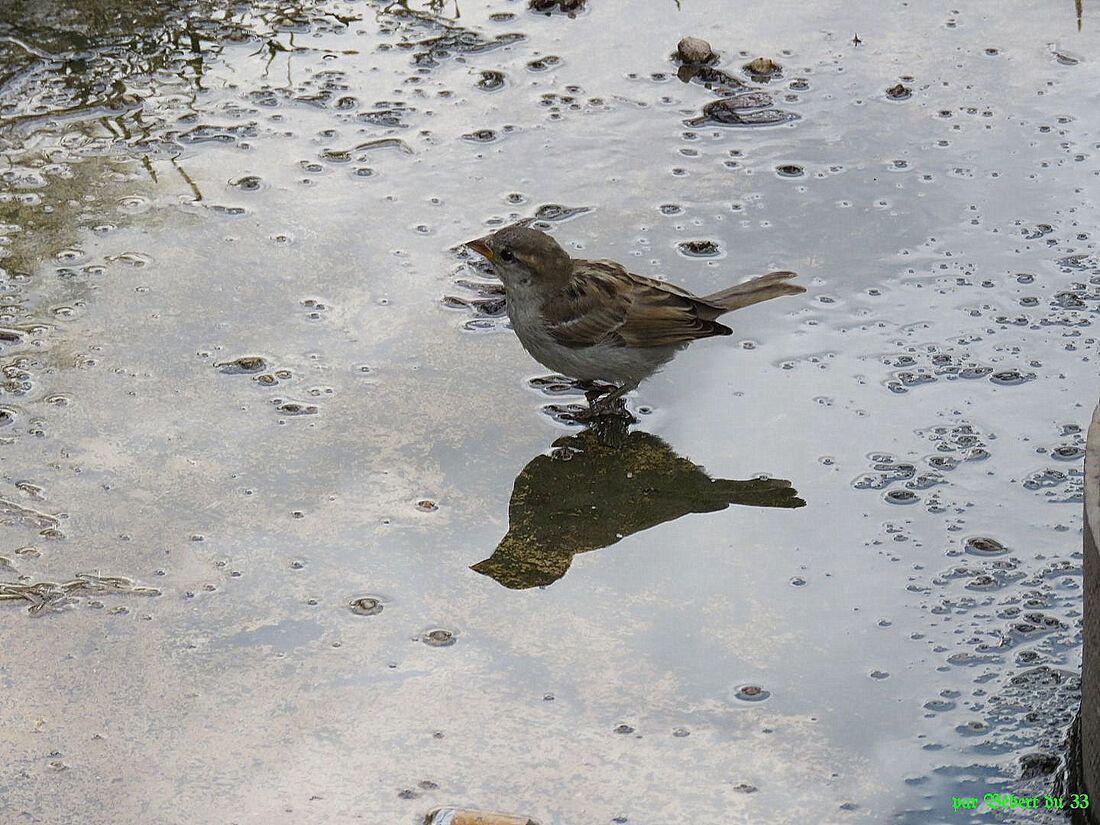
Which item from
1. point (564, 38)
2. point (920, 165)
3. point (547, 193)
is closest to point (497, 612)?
point (547, 193)

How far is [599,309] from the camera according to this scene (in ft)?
17.0

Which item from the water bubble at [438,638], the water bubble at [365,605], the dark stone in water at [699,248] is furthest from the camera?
the dark stone in water at [699,248]

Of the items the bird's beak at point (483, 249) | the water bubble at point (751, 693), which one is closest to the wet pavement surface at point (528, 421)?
the water bubble at point (751, 693)

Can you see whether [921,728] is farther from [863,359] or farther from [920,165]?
[920,165]

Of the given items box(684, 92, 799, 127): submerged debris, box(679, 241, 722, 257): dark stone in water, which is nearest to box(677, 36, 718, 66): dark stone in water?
box(684, 92, 799, 127): submerged debris

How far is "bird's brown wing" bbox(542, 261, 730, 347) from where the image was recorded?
16.9 feet

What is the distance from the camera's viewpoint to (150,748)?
3889 millimetres

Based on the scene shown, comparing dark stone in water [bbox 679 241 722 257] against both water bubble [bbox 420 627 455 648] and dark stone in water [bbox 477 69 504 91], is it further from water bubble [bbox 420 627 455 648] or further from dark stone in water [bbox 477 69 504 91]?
water bubble [bbox 420 627 455 648]

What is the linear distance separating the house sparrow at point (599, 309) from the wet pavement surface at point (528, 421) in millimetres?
229

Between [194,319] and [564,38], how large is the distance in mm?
2912

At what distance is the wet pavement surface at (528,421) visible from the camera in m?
3.89

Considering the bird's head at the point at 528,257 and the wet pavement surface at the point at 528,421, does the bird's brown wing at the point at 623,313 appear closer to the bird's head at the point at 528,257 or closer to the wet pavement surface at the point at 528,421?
the bird's head at the point at 528,257

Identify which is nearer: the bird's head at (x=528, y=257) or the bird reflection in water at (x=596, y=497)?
the bird reflection in water at (x=596, y=497)

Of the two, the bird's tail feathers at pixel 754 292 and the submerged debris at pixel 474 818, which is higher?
the bird's tail feathers at pixel 754 292
